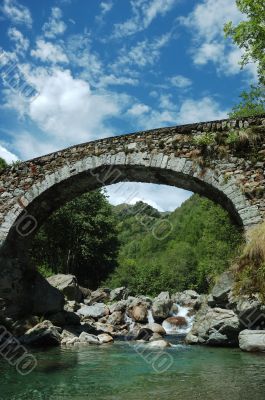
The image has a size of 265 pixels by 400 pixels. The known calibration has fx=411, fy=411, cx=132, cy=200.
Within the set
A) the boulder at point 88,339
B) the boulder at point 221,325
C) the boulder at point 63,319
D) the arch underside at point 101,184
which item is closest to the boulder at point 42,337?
the boulder at point 88,339

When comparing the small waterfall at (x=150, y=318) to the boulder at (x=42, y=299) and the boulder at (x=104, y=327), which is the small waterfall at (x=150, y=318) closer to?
the boulder at (x=104, y=327)

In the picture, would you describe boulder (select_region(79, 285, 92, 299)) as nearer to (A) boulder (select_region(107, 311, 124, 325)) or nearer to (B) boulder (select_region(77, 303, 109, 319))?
(B) boulder (select_region(77, 303, 109, 319))

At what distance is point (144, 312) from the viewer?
1786 centimetres

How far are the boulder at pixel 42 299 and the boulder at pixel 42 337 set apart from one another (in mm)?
1580

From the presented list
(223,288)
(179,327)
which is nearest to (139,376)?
(223,288)

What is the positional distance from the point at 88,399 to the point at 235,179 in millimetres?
5865

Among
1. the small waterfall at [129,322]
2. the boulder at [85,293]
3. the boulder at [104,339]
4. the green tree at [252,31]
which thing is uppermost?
the green tree at [252,31]

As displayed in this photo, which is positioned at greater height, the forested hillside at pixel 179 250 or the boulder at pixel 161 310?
the forested hillside at pixel 179 250

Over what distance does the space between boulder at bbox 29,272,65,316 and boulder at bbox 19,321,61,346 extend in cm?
158

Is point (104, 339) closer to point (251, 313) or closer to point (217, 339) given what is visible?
point (217, 339)

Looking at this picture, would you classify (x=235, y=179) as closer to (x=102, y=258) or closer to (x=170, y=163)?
(x=170, y=163)

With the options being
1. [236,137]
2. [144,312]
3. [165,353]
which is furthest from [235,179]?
[144,312]

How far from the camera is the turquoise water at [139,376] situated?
5.46 metres

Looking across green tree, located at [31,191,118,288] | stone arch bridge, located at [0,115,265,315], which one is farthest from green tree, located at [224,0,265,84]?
green tree, located at [31,191,118,288]
